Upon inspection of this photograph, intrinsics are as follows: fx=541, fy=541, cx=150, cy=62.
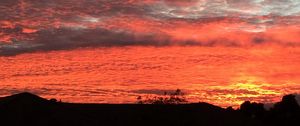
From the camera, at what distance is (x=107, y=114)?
147 ft

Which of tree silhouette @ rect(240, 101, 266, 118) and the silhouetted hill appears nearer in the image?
the silhouetted hill

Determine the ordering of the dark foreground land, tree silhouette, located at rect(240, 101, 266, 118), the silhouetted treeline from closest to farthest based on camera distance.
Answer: the dark foreground land, the silhouetted treeline, tree silhouette, located at rect(240, 101, 266, 118)

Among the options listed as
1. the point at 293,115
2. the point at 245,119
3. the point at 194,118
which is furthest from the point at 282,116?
the point at 194,118

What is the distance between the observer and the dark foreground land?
4197cm

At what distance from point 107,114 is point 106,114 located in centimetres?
8

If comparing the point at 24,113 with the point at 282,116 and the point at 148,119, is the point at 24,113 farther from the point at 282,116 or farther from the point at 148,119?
the point at 282,116

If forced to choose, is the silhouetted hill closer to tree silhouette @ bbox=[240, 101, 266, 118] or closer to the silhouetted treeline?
the silhouetted treeline

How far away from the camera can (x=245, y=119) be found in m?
48.7

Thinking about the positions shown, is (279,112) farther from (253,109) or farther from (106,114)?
(106,114)

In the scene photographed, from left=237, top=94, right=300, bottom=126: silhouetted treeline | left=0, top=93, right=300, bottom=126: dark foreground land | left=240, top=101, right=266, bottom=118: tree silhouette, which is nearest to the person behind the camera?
left=0, top=93, right=300, bottom=126: dark foreground land

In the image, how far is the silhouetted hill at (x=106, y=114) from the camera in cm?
4197

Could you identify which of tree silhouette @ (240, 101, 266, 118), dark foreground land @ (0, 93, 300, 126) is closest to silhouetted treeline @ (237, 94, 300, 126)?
tree silhouette @ (240, 101, 266, 118)

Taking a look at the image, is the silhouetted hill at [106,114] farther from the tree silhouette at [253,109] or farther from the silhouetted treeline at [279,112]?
the tree silhouette at [253,109]

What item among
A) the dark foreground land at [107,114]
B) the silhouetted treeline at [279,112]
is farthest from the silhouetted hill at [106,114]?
the silhouetted treeline at [279,112]
